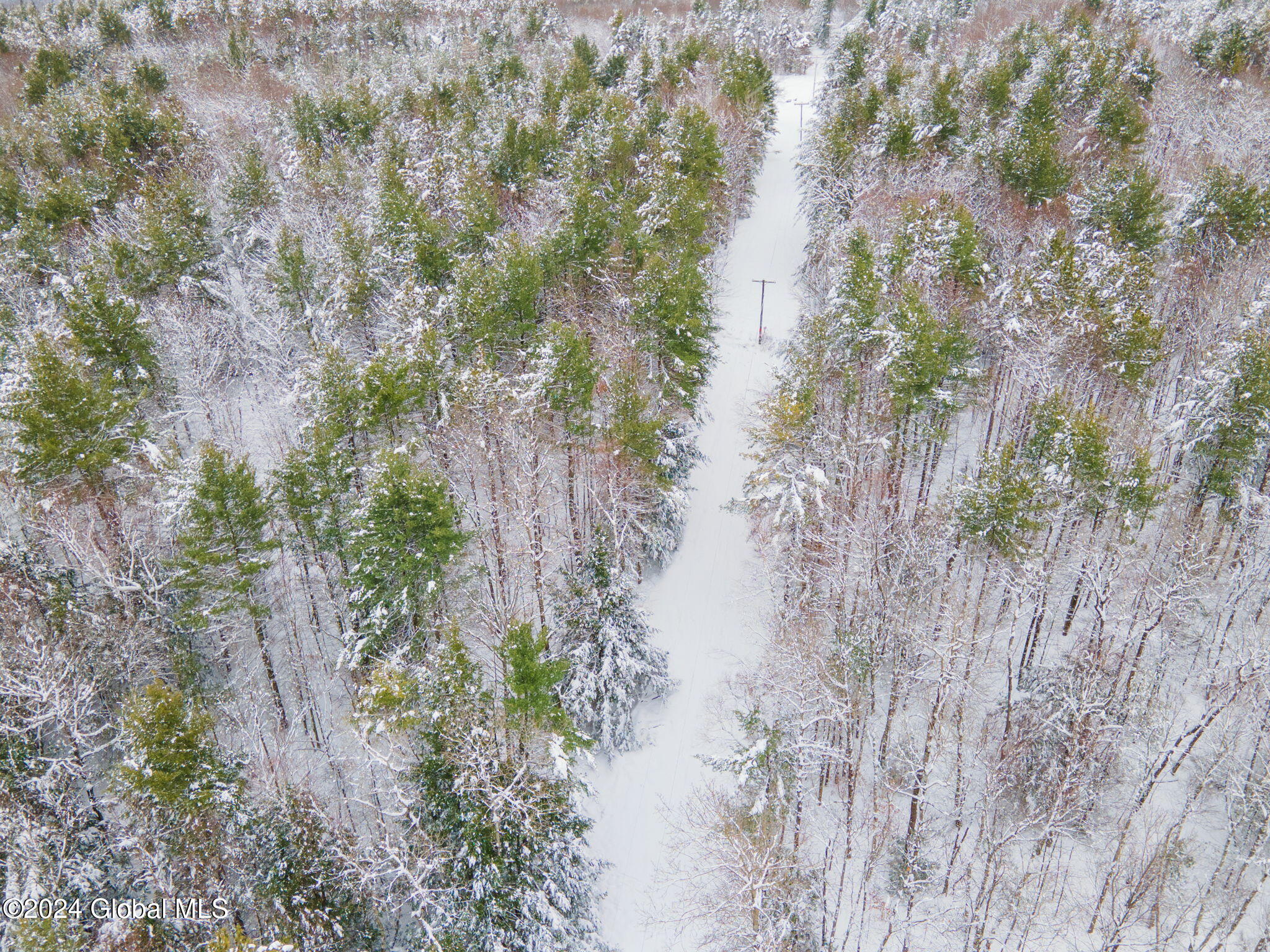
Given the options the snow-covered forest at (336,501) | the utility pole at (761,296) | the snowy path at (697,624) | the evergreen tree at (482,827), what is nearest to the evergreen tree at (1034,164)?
the utility pole at (761,296)

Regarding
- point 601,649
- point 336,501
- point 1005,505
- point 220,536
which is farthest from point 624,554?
point 220,536

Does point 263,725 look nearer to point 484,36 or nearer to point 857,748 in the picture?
point 857,748

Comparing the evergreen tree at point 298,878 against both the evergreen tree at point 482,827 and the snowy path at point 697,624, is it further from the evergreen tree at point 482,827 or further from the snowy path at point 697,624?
the snowy path at point 697,624

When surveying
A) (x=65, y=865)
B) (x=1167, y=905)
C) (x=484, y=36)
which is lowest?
(x=1167, y=905)

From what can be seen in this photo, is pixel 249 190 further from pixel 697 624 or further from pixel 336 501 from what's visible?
pixel 697 624

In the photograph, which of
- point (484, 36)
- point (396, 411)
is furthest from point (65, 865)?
point (484, 36)
